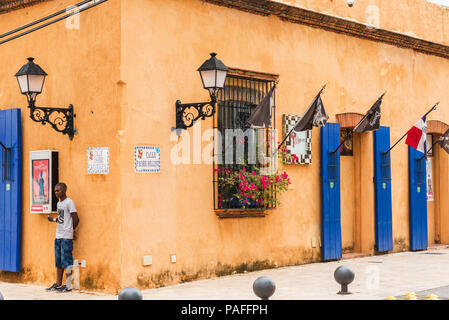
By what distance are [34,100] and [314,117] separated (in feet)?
15.6

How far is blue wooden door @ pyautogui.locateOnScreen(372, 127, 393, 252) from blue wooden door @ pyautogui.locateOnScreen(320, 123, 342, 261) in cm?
125

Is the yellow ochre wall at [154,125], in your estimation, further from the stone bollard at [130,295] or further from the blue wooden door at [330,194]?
the stone bollard at [130,295]

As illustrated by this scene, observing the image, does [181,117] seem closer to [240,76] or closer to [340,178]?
[240,76]

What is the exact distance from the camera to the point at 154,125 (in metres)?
10.8

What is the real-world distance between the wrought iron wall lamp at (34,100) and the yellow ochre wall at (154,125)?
0.16 m

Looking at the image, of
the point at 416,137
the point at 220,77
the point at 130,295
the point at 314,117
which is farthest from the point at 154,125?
the point at 416,137

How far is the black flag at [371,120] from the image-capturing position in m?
13.6

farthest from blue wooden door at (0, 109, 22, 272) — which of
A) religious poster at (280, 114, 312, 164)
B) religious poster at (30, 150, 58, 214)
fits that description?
religious poster at (280, 114, 312, 164)

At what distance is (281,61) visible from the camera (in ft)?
42.4
